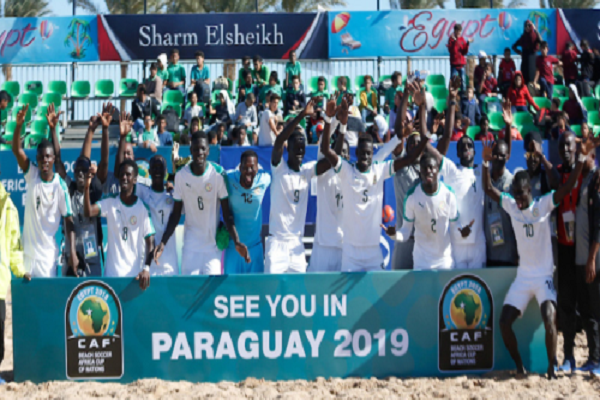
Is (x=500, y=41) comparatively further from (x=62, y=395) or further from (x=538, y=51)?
(x=62, y=395)

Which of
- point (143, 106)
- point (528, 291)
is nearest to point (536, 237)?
point (528, 291)

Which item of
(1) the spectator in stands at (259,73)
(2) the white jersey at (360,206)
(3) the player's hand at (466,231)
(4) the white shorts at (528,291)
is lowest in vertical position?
(4) the white shorts at (528,291)

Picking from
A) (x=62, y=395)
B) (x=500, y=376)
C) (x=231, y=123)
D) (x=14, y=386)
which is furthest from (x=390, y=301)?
(x=231, y=123)

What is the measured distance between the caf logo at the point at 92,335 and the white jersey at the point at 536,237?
387 centimetres

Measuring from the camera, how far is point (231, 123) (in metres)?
15.5

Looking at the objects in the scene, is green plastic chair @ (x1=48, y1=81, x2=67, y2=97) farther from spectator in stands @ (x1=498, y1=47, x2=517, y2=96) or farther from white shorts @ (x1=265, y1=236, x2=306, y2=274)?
white shorts @ (x1=265, y1=236, x2=306, y2=274)

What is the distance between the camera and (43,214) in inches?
303

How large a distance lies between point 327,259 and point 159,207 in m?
1.88

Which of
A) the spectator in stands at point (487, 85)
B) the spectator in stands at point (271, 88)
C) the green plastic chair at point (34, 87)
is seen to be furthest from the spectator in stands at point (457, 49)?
the green plastic chair at point (34, 87)

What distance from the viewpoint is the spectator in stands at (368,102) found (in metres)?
15.8

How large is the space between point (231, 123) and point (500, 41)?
7416mm

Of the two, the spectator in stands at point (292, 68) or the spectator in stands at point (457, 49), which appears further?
the spectator in stands at point (457, 49)

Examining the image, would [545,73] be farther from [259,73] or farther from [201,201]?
[201,201]

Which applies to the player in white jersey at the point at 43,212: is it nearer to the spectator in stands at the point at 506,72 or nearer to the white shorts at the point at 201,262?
the white shorts at the point at 201,262
